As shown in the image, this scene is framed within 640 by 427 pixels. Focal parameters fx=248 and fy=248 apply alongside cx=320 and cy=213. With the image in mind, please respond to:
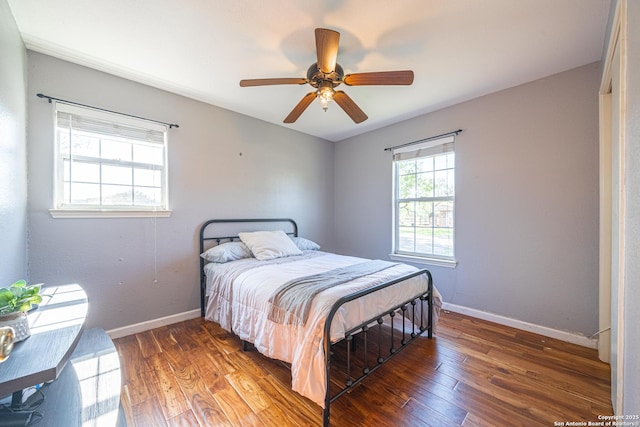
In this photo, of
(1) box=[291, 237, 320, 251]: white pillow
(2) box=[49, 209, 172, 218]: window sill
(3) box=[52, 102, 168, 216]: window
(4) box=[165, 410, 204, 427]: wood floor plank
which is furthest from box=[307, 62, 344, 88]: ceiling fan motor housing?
(4) box=[165, 410, 204, 427]: wood floor plank

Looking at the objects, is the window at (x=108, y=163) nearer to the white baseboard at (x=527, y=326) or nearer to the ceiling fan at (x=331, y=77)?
the ceiling fan at (x=331, y=77)

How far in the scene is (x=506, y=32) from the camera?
1896 mm

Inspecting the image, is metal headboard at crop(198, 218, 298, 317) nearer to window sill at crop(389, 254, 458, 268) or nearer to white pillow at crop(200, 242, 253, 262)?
white pillow at crop(200, 242, 253, 262)

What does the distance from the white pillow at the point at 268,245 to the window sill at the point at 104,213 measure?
0.94 m

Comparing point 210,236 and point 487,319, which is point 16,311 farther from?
point 487,319

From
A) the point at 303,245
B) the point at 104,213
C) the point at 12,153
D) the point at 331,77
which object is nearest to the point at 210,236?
the point at 104,213

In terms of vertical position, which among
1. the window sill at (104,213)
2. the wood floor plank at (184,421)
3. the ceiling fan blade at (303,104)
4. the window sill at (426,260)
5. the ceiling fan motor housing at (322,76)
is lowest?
the wood floor plank at (184,421)

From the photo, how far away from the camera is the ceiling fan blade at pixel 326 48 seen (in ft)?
5.03

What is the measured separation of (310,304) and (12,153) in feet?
7.58

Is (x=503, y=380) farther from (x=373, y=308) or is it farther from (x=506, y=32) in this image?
(x=506, y=32)

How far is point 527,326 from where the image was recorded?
8.53 ft

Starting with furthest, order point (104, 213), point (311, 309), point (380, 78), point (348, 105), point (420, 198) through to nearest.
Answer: point (420, 198) → point (104, 213) → point (348, 105) → point (380, 78) → point (311, 309)

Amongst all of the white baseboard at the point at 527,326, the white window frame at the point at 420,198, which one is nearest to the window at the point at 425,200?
the white window frame at the point at 420,198

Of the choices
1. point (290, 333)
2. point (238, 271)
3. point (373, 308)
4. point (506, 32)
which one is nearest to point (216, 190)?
point (238, 271)
